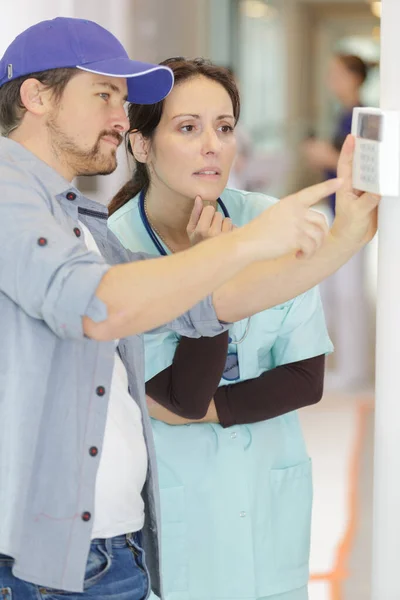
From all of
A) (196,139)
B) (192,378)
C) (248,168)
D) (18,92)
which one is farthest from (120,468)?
(248,168)

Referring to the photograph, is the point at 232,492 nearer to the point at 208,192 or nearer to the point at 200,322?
the point at 200,322

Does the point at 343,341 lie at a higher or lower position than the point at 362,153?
lower

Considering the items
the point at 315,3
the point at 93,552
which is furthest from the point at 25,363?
the point at 315,3

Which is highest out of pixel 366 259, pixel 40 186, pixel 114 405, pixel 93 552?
pixel 40 186

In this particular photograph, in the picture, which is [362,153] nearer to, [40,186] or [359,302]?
[40,186]

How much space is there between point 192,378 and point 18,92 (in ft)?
2.26

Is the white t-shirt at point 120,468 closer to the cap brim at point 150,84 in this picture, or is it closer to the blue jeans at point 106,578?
the blue jeans at point 106,578

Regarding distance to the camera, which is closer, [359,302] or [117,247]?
[117,247]

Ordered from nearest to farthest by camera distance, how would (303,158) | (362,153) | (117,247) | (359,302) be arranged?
(362,153) → (117,247) → (359,302) → (303,158)

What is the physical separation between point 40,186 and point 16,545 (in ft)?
1.86

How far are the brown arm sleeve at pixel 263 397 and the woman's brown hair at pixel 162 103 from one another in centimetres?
49

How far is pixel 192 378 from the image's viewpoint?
215cm

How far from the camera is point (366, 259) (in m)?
6.59

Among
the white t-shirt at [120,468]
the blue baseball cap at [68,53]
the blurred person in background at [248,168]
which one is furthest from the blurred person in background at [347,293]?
the white t-shirt at [120,468]
